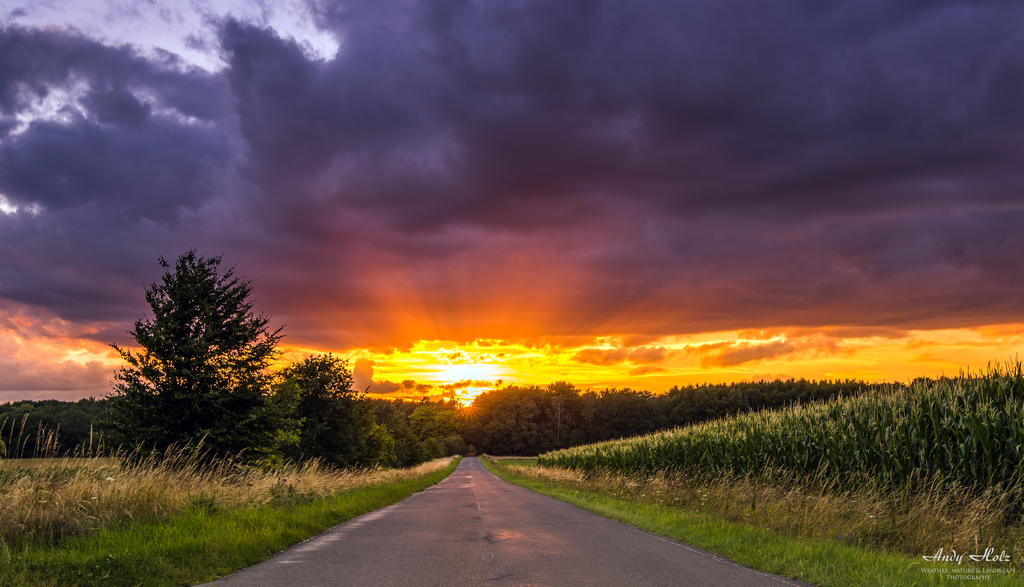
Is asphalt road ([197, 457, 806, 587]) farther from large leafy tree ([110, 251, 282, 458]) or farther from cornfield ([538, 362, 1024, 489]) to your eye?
large leafy tree ([110, 251, 282, 458])

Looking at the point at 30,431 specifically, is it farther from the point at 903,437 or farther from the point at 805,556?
the point at 903,437

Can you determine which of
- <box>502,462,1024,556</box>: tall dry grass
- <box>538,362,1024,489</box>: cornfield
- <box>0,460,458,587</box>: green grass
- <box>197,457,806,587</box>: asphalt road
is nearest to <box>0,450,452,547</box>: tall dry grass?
<box>0,460,458,587</box>: green grass

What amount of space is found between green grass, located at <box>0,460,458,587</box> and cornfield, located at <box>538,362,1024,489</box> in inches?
507

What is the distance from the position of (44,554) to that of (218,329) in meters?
19.6

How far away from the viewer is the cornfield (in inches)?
447

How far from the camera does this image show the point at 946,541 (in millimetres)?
10180

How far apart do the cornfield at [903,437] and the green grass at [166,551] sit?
1288cm

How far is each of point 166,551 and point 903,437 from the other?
14366 millimetres

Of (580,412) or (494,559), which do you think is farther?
(580,412)

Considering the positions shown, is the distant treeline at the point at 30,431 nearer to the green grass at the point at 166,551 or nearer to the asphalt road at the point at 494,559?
the green grass at the point at 166,551

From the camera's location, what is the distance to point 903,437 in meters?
13.0

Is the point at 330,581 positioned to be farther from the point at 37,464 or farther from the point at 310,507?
the point at 310,507

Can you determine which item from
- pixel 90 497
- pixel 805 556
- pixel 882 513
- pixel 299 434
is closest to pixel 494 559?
pixel 805 556

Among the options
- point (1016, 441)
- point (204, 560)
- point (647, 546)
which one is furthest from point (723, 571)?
point (204, 560)
